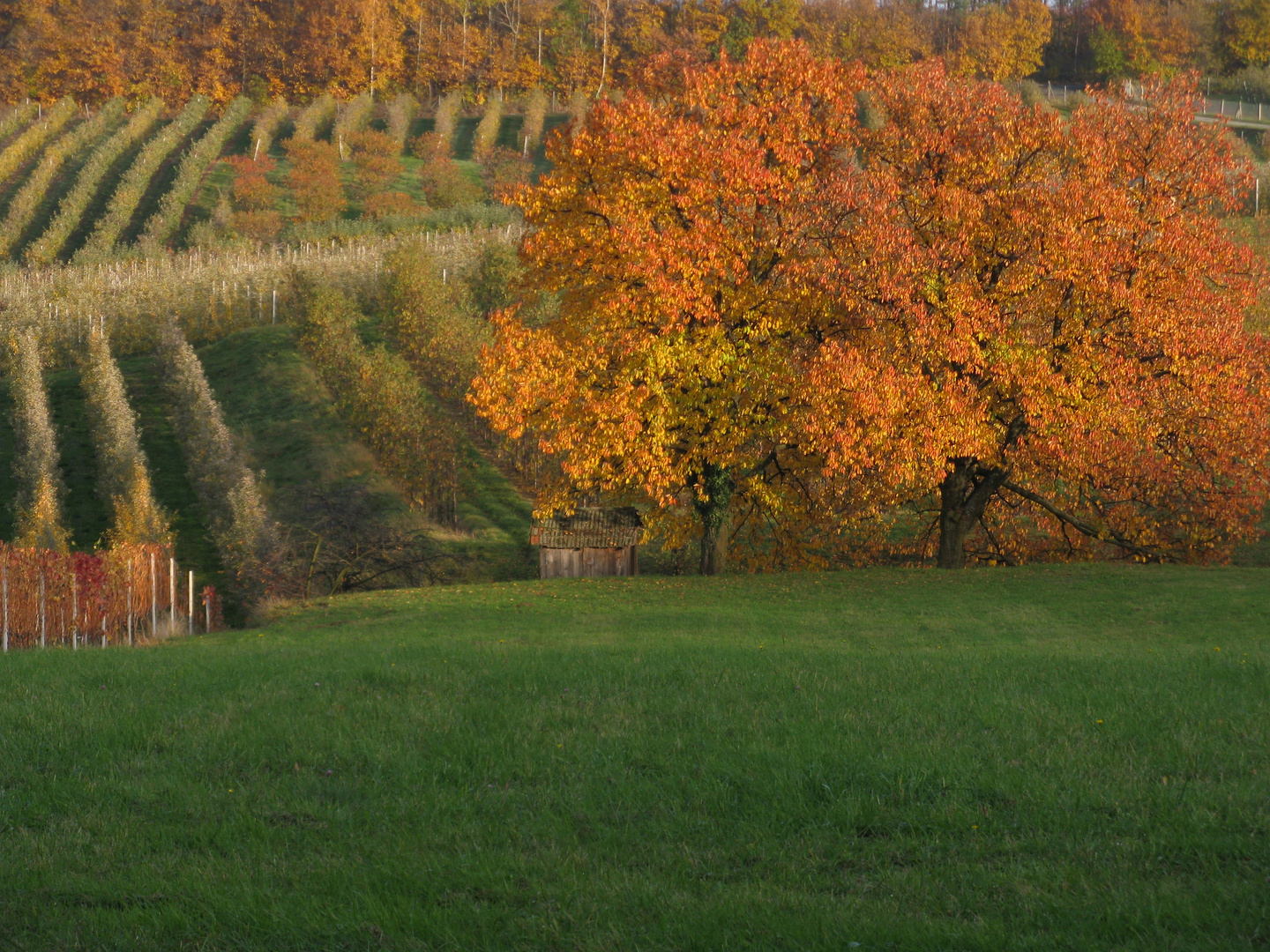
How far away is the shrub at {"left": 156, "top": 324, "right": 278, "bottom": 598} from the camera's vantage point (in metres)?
28.3

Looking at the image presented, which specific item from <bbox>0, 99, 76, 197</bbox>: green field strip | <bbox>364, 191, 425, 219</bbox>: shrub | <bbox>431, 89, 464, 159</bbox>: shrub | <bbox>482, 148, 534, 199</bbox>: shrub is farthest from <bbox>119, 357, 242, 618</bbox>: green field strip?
<bbox>0, 99, 76, 197</bbox>: green field strip

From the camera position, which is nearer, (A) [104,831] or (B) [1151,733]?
(A) [104,831]

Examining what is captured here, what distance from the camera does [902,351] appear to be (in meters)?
21.8

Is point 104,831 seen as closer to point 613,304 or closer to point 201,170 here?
point 613,304

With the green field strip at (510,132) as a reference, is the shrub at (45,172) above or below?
below

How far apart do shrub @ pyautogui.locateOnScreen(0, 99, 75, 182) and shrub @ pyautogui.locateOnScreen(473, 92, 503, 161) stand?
121 ft

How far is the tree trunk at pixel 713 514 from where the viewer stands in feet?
84.6

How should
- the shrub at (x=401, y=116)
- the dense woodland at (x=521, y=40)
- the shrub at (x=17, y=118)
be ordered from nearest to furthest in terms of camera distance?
the shrub at (x=17, y=118), the shrub at (x=401, y=116), the dense woodland at (x=521, y=40)

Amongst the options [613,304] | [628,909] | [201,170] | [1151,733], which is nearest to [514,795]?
[628,909]

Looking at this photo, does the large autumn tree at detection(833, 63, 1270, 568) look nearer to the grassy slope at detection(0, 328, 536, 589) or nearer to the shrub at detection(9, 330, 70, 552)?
the grassy slope at detection(0, 328, 536, 589)

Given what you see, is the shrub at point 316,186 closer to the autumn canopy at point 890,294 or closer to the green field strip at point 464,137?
the green field strip at point 464,137

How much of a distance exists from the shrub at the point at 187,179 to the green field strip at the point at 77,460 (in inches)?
861

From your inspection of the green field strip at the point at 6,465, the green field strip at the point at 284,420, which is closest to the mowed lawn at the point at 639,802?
the green field strip at the point at 6,465

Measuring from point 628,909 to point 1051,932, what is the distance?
1.99 m
